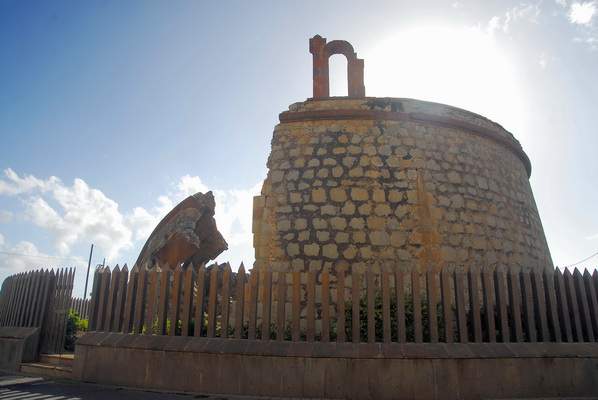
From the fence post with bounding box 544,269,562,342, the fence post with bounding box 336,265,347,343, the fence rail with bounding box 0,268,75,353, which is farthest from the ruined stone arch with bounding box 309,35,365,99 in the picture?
the fence rail with bounding box 0,268,75,353

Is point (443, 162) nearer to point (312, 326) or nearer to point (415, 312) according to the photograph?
point (415, 312)

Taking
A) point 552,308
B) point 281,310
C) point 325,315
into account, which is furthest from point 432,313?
point 281,310

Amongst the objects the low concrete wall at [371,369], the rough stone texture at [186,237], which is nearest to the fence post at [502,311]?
the low concrete wall at [371,369]

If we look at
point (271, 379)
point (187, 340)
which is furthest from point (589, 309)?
point (187, 340)

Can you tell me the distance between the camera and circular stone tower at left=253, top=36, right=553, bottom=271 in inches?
268

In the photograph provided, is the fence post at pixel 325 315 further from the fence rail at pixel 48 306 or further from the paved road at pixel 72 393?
the fence rail at pixel 48 306

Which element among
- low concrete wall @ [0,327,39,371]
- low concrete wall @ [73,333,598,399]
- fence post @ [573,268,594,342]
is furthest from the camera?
low concrete wall @ [0,327,39,371]

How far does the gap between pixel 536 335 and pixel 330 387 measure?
279 centimetres

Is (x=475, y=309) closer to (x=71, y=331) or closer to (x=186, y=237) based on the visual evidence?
(x=186, y=237)

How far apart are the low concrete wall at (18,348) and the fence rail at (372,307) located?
257 centimetres

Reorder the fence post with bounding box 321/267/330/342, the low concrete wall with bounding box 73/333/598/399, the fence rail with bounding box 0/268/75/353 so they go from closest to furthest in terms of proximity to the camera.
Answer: the low concrete wall with bounding box 73/333/598/399
the fence post with bounding box 321/267/330/342
the fence rail with bounding box 0/268/75/353

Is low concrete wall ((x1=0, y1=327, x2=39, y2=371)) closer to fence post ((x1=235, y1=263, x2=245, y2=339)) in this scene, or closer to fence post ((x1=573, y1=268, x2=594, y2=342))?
fence post ((x1=235, y1=263, x2=245, y2=339))

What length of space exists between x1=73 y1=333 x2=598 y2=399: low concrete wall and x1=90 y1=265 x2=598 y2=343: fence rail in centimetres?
17

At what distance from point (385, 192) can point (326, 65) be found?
356 cm
